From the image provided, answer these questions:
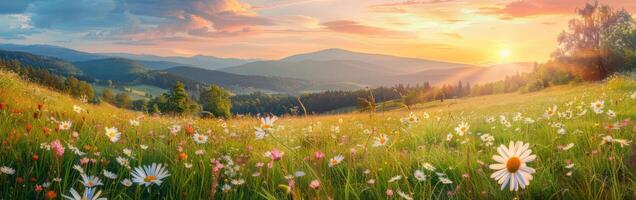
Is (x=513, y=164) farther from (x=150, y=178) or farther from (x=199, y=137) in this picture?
(x=199, y=137)

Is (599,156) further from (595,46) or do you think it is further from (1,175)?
(595,46)

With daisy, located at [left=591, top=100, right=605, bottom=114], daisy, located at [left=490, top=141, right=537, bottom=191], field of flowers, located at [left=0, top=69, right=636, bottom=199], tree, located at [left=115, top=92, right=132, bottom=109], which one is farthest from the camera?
tree, located at [left=115, top=92, right=132, bottom=109]

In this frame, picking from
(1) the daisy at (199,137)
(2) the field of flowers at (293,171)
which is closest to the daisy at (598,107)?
(2) the field of flowers at (293,171)

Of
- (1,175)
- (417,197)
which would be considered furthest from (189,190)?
(417,197)

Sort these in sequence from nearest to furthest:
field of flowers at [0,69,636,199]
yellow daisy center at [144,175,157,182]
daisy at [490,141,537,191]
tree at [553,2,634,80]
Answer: daisy at [490,141,537,191], yellow daisy center at [144,175,157,182], field of flowers at [0,69,636,199], tree at [553,2,634,80]

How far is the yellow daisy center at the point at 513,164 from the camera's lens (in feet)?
5.79

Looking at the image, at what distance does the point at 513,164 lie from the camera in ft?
5.80

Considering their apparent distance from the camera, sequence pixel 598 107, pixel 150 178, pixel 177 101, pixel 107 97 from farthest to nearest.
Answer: pixel 107 97, pixel 177 101, pixel 598 107, pixel 150 178

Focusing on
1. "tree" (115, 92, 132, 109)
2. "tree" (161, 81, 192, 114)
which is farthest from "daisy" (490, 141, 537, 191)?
"tree" (115, 92, 132, 109)

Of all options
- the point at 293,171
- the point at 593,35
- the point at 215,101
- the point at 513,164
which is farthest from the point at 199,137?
the point at 593,35

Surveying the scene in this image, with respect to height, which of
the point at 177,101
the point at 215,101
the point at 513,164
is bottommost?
the point at 215,101

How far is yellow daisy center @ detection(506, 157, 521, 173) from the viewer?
69.5 inches

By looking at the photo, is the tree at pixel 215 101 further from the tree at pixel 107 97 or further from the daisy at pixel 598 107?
the daisy at pixel 598 107

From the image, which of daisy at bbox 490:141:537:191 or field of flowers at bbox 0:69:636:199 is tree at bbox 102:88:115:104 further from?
daisy at bbox 490:141:537:191
